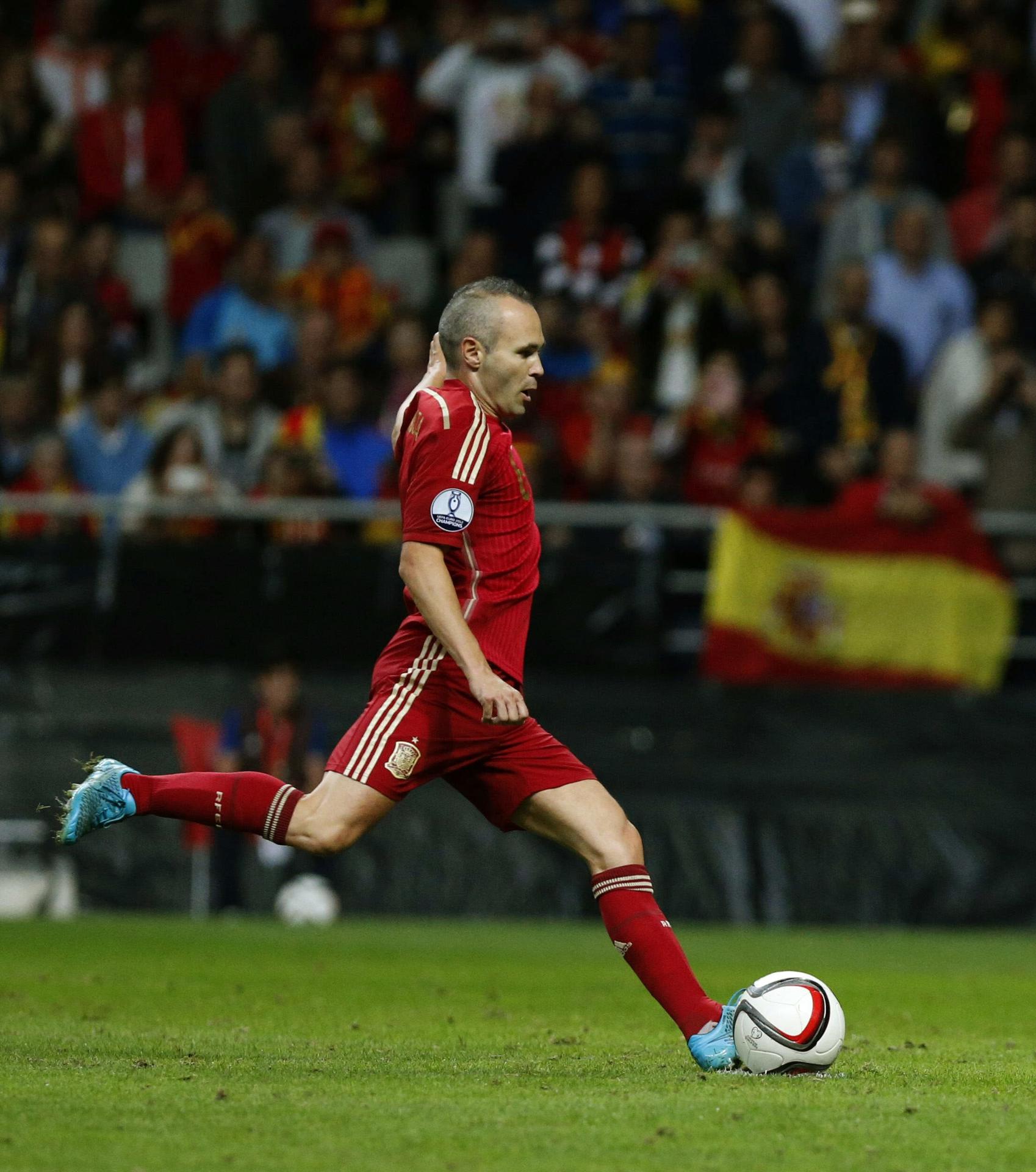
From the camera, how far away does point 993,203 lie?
57.2 ft

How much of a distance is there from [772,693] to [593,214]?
4249mm

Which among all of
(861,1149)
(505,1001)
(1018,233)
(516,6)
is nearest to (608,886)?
(861,1149)

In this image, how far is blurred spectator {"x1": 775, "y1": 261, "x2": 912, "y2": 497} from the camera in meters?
15.6

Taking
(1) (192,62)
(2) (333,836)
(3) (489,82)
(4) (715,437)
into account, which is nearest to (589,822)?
(2) (333,836)

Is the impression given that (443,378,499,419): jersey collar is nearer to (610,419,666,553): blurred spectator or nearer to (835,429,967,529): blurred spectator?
(610,419,666,553): blurred spectator

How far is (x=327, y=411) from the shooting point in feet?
51.6

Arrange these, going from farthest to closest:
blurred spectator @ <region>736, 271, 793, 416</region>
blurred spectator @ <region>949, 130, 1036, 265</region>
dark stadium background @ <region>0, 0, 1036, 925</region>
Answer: blurred spectator @ <region>949, 130, 1036, 265</region>
blurred spectator @ <region>736, 271, 793, 416</region>
dark stadium background @ <region>0, 0, 1036, 925</region>

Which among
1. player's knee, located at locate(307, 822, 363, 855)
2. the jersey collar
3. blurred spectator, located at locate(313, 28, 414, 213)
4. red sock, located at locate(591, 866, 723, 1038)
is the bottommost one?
red sock, located at locate(591, 866, 723, 1038)

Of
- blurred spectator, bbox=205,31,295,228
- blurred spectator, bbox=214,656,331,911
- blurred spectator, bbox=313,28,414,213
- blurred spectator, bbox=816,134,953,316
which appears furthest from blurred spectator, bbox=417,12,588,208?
blurred spectator, bbox=214,656,331,911

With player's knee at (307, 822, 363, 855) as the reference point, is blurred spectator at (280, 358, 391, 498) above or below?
above

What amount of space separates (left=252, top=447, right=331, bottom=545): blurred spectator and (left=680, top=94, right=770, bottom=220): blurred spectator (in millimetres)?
4135

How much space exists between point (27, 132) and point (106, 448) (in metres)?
3.83

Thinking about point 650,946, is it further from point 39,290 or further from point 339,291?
point 39,290

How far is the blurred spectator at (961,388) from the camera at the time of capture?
15.5 metres
